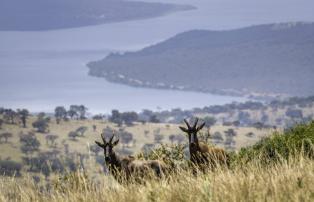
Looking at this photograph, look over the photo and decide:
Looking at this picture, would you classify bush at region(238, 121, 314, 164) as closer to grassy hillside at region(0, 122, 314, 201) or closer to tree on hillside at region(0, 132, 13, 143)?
grassy hillside at region(0, 122, 314, 201)

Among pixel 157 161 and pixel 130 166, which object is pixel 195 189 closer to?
pixel 157 161

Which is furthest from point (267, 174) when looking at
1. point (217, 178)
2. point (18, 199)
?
point (18, 199)

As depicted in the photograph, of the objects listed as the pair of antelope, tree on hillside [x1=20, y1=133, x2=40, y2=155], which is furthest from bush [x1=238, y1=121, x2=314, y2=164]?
tree on hillside [x1=20, y1=133, x2=40, y2=155]

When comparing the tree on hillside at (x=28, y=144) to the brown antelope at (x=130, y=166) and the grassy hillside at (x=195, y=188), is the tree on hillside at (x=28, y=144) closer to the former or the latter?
the brown antelope at (x=130, y=166)

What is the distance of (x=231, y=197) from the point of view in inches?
299

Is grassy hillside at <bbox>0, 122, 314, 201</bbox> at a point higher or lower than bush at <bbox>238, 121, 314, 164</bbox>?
lower

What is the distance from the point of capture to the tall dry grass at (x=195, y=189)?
7629mm

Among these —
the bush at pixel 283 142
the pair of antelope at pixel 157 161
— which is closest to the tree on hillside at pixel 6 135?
the pair of antelope at pixel 157 161

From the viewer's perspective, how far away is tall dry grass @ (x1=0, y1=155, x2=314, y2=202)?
7.63 meters

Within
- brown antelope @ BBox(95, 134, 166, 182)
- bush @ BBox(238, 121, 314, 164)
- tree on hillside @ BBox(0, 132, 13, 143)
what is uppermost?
bush @ BBox(238, 121, 314, 164)

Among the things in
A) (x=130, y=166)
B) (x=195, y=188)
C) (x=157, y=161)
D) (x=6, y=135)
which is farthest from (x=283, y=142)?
(x=6, y=135)

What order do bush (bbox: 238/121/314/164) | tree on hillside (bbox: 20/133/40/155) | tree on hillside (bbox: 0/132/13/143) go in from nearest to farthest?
bush (bbox: 238/121/314/164), tree on hillside (bbox: 20/133/40/155), tree on hillside (bbox: 0/132/13/143)

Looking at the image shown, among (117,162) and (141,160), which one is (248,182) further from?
(117,162)

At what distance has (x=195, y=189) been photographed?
8430 mm
